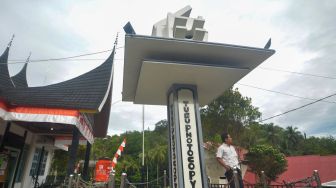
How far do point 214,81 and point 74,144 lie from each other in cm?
460

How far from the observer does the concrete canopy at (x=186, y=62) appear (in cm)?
435

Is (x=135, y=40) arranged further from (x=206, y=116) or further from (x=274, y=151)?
(x=274, y=151)

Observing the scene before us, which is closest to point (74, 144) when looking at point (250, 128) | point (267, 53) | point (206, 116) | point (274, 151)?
point (267, 53)

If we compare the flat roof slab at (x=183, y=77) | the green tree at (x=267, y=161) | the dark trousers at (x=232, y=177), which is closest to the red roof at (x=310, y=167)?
the green tree at (x=267, y=161)

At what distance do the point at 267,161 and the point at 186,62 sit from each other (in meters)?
12.6

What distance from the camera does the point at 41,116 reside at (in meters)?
6.13

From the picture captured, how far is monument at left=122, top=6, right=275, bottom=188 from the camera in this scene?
4.29 meters

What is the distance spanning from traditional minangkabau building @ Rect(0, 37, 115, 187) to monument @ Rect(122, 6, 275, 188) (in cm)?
207

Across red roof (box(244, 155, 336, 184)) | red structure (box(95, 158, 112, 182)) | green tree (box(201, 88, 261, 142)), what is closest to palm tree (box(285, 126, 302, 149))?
red roof (box(244, 155, 336, 184))

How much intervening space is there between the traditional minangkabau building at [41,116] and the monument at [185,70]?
207 cm

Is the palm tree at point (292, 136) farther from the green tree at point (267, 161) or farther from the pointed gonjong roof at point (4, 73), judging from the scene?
the pointed gonjong roof at point (4, 73)

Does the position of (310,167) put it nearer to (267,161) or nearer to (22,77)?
(267,161)

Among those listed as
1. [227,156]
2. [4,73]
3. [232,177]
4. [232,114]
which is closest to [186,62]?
[227,156]

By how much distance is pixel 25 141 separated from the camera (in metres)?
9.48
